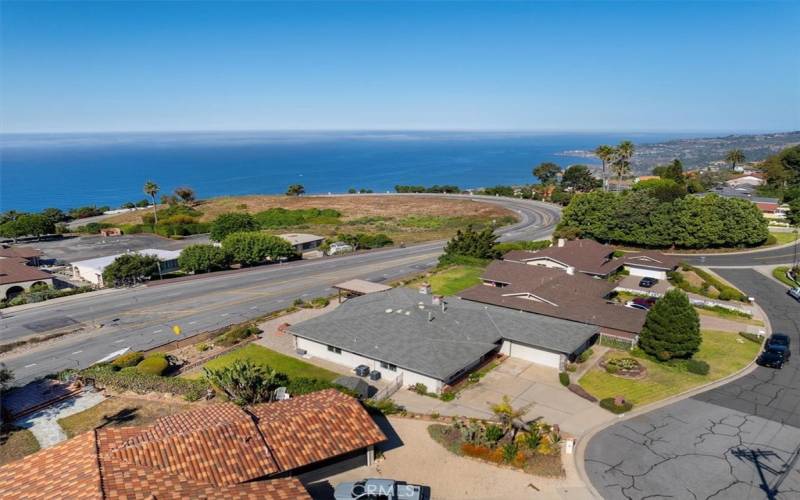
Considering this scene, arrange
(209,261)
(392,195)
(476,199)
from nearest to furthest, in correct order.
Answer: (209,261) < (476,199) < (392,195)

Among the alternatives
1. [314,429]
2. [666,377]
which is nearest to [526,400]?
[666,377]

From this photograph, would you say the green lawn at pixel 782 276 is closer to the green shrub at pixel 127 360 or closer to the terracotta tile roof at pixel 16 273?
the green shrub at pixel 127 360

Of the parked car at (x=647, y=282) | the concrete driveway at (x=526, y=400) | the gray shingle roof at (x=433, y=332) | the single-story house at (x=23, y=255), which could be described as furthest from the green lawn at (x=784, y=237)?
the single-story house at (x=23, y=255)

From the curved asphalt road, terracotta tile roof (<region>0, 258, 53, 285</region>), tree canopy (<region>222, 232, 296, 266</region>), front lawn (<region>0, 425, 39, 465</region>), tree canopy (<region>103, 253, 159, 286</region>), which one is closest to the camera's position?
front lawn (<region>0, 425, 39, 465</region>)

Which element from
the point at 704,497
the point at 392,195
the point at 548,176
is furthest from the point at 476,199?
the point at 704,497

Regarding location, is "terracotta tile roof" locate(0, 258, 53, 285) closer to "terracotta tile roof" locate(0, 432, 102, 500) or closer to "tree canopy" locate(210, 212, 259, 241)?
A: "tree canopy" locate(210, 212, 259, 241)

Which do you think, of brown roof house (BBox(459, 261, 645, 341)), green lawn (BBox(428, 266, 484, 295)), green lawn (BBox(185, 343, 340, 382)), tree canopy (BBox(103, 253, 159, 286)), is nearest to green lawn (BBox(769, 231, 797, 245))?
brown roof house (BBox(459, 261, 645, 341))

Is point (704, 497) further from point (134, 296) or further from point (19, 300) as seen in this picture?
point (19, 300)
